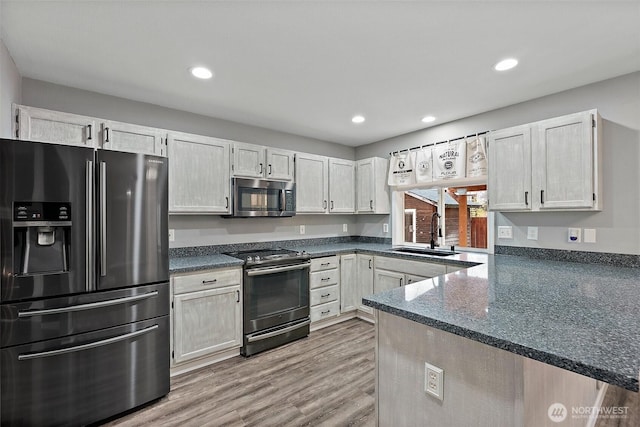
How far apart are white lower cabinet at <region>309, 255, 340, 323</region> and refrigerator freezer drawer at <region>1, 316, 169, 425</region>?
1.65 meters

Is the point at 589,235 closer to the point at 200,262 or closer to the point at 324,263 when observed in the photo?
the point at 324,263

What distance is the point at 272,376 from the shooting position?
249 cm

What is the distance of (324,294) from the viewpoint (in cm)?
354

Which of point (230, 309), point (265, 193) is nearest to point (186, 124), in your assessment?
point (265, 193)

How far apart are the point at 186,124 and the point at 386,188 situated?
107 inches

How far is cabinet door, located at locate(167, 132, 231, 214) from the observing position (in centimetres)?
275

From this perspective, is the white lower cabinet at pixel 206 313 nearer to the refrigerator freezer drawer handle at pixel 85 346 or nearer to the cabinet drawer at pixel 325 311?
the refrigerator freezer drawer handle at pixel 85 346

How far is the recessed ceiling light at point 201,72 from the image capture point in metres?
2.22

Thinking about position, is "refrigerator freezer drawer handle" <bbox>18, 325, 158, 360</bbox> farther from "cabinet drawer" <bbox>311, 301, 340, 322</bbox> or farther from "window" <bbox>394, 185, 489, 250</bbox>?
"window" <bbox>394, 185, 489, 250</bbox>

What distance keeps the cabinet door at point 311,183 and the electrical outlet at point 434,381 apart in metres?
2.71

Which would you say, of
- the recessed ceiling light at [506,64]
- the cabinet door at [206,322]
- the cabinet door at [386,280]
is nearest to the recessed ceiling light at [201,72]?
the cabinet door at [206,322]

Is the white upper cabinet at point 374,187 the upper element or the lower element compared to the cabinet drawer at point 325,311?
upper

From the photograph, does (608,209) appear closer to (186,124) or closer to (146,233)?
(146,233)

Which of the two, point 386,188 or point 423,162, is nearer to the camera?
point 423,162
